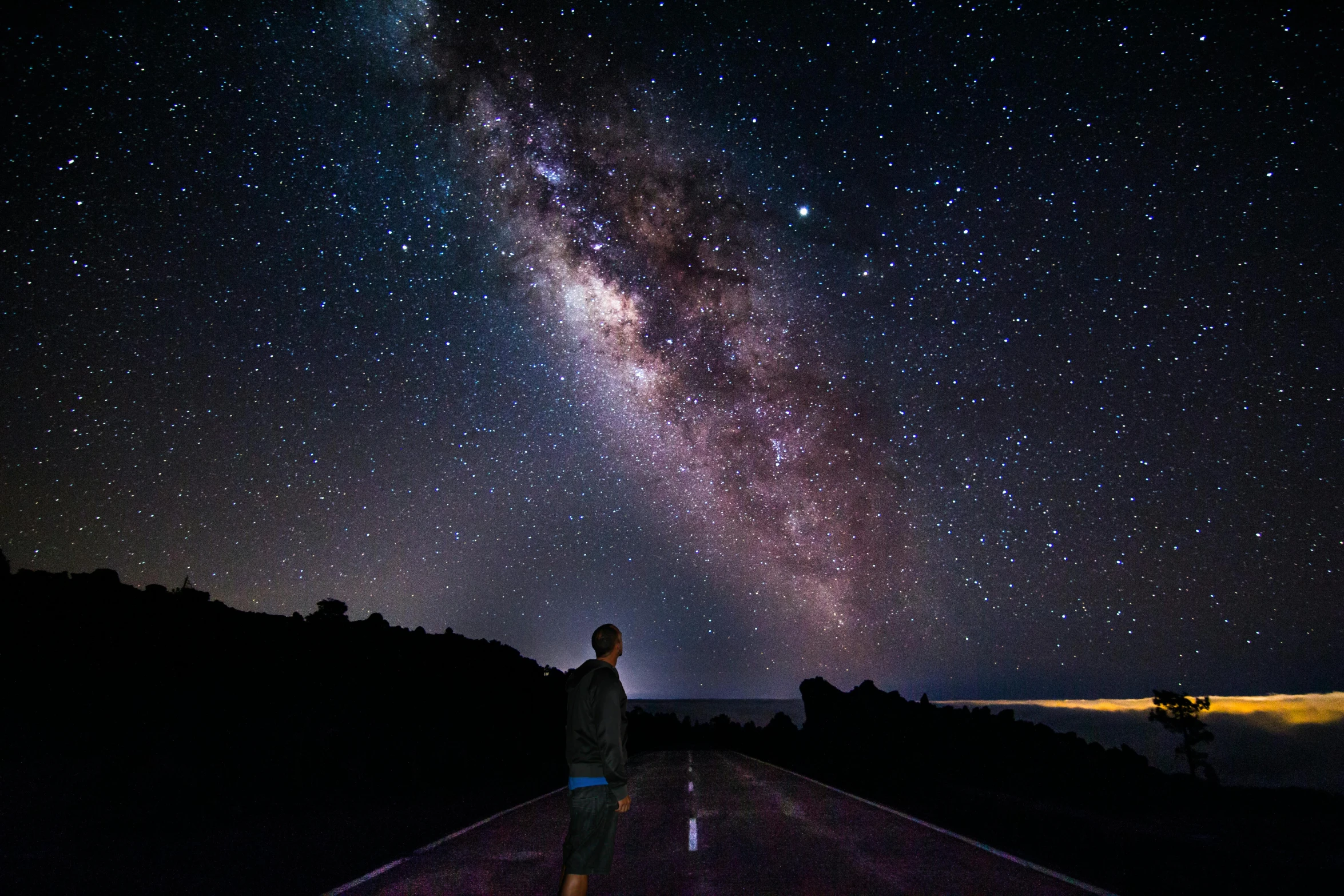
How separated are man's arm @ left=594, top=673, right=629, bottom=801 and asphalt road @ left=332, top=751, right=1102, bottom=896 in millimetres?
2381

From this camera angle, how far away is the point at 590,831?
411cm

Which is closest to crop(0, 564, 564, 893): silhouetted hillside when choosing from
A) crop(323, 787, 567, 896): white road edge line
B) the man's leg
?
crop(323, 787, 567, 896): white road edge line

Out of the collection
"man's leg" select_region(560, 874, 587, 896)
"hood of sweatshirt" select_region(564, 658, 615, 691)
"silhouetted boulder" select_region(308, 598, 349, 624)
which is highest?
"silhouetted boulder" select_region(308, 598, 349, 624)

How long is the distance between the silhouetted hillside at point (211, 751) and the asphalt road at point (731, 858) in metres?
0.79

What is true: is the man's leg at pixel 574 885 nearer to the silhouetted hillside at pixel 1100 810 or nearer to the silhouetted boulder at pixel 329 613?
the silhouetted hillside at pixel 1100 810

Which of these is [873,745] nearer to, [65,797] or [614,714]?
[65,797]

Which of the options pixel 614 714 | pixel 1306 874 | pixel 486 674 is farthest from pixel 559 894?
pixel 486 674

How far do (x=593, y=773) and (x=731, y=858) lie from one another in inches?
161

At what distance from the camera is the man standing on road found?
160 inches

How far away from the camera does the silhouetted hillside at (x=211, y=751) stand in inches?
281

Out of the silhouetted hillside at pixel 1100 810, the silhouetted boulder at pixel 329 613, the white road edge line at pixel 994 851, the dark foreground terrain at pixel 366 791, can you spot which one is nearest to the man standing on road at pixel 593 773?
the dark foreground terrain at pixel 366 791

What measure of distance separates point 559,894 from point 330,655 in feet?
84.0

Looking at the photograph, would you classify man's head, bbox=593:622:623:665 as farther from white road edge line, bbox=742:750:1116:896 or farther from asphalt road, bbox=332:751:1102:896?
white road edge line, bbox=742:750:1116:896

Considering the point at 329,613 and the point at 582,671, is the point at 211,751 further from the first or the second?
the point at 329,613
